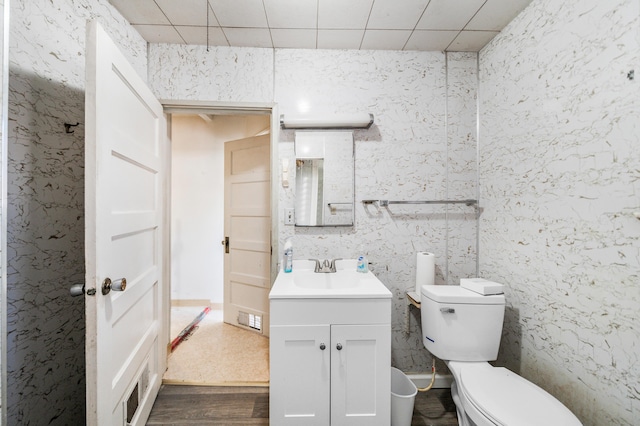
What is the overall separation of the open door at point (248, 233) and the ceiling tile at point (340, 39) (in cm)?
91

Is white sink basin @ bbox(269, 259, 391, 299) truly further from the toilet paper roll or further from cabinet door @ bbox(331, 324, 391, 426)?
the toilet paper roll

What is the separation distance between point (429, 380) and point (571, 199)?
139 centimetres

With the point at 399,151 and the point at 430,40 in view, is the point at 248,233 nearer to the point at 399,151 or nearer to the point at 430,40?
the point at 399,151

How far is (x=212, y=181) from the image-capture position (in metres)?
2.88

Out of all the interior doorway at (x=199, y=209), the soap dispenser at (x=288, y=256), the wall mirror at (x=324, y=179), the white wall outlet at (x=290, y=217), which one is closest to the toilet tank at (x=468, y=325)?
the wall mirror at (x=324, y=179)

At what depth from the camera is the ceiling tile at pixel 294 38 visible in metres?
1.52

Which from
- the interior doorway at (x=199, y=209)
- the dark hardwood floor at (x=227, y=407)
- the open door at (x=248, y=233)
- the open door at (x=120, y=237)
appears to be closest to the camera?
the open door at (x=120, y=237)

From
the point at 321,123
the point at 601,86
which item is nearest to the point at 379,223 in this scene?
the point at 321,123

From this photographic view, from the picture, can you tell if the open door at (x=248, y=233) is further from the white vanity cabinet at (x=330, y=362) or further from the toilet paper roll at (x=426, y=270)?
the toilet paper roll at (x=426, y=270)

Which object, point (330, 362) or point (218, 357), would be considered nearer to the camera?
point (330, 362)

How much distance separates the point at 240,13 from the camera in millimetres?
1388

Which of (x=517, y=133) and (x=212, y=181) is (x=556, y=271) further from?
(x=212, y=181)

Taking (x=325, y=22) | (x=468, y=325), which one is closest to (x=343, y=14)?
(x=325, y=22)

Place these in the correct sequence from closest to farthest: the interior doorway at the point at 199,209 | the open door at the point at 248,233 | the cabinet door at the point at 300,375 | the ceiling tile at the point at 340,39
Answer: the cabinet door at the point at 300,375 < the ceiling tile at the point at 340,39 < the open door at the point at 248,233 < the interior doorway at the point at 199,209
